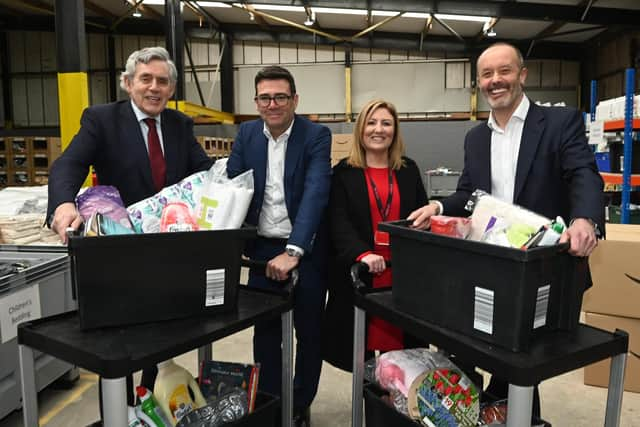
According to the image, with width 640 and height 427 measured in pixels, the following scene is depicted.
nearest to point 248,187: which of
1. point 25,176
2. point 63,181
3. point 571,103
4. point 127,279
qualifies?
point 127,279

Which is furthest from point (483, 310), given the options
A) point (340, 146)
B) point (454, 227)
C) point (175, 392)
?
point (340, 146)

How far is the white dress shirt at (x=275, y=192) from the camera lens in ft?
6.42

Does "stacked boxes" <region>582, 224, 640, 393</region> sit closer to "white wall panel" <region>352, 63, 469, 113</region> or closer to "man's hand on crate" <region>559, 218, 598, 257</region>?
"man's hand on crate" <region>559, 218, 598, 257</region>

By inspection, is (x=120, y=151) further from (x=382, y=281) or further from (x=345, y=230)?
(x=382, y=281)

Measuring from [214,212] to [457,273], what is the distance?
0.60m

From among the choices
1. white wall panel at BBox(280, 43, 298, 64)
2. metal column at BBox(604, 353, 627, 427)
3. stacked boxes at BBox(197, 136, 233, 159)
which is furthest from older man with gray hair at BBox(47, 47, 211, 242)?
white wall panel at BBox(280, 43, 298, 64)

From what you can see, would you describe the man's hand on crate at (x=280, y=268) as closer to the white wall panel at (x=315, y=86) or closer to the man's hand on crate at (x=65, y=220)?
the man's hand on crate at (x=65, y=220)

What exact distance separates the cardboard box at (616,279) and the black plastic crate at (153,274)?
2.04m

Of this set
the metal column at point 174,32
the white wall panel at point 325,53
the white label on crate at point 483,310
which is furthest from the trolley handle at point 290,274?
the white wall panel at point 325,53

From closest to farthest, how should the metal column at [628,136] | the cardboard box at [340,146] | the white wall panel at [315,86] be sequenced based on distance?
the metal column at [628,136], the cardboard box at [340,146], the white wall panel at [315,86]

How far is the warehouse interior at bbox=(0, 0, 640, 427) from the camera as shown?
26.2ft

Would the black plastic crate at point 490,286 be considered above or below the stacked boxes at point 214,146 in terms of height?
below

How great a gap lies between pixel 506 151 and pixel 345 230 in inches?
25.1

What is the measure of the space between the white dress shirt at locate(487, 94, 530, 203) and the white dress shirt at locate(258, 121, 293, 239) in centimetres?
74
